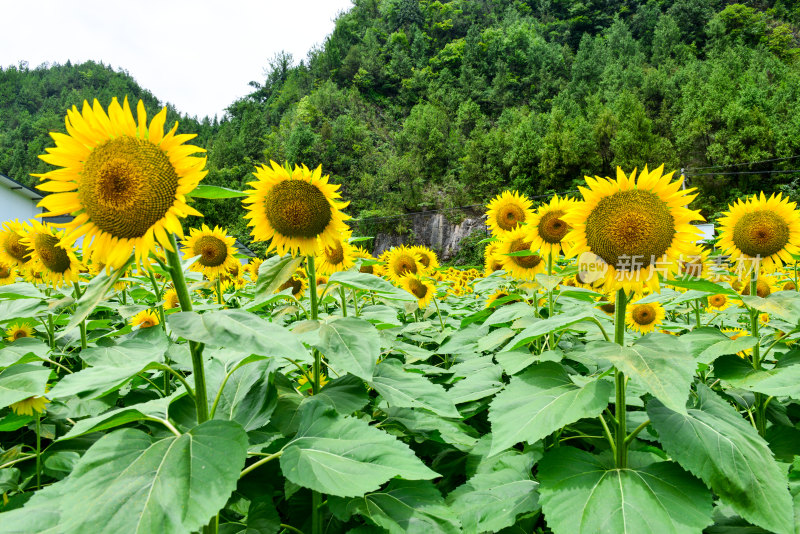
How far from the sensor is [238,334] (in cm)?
95

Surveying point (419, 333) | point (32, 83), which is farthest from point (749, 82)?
point (32, 83)

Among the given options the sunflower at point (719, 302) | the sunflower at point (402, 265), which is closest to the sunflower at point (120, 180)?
the sunflower at point (402, 265)

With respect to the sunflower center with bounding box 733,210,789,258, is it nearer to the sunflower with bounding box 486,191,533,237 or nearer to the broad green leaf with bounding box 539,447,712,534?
the sunflower with bounding box 486,191,533,237

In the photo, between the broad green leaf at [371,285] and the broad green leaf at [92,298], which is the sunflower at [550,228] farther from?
the broad green leaf at [92,298]

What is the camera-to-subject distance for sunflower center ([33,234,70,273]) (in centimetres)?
255

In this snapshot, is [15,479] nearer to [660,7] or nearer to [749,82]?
[749,82]

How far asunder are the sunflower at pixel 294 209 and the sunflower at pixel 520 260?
5.54 ft

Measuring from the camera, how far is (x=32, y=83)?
8450 centimetres

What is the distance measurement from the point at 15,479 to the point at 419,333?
8.02 feet

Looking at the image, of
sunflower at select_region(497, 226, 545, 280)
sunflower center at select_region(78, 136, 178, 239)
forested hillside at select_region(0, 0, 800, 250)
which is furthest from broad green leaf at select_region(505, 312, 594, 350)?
forested hillside at select_region(0, 0, 800, 250)

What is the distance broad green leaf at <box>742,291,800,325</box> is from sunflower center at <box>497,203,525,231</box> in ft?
6.34

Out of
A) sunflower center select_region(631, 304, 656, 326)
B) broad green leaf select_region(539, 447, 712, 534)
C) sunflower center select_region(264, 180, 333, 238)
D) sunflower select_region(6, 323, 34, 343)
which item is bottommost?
sunflower select_region(6, 323, 34, 343)

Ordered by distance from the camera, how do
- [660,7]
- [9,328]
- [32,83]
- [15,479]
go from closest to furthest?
1. [15,479]
2. [9,328]
3. [660,7]
4. [32,83]

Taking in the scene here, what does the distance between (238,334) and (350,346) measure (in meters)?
0.45
